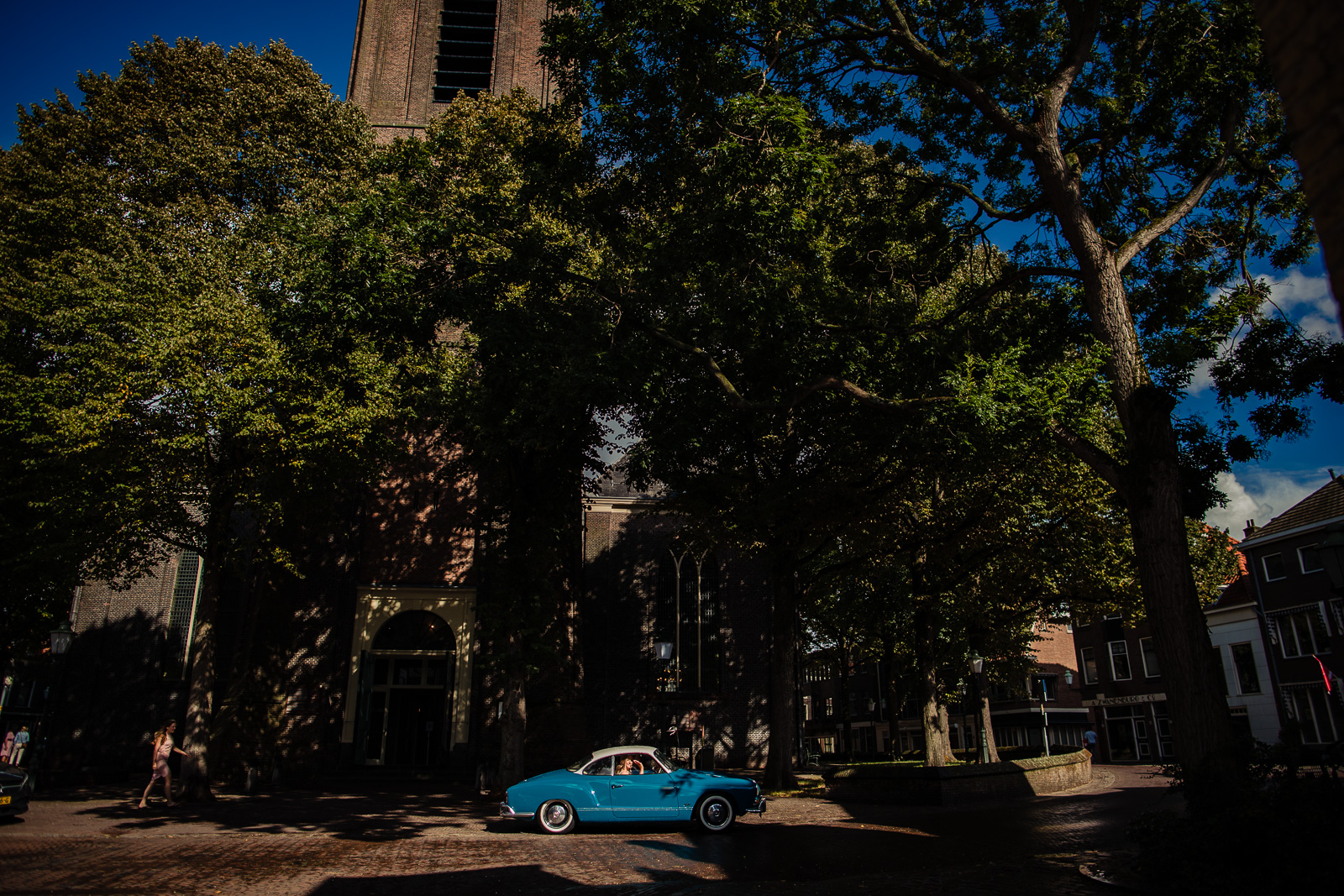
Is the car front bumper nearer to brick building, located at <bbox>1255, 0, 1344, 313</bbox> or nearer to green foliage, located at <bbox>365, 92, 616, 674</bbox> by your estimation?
green foliage, located at <bbox>365, 92, 616, 674</bbox>

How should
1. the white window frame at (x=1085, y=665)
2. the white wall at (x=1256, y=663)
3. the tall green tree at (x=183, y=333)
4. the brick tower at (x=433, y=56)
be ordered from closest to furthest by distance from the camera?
the tall green tree at (x=183, y=333), the white wall at (x=1256, y=663), the brick tower at (x=433, y=56), the white window frame at (x=1085, y=665)

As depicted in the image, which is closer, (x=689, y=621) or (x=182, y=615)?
(x=182, y=615)

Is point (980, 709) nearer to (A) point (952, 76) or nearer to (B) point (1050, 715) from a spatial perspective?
→ (A) point (952, 76)

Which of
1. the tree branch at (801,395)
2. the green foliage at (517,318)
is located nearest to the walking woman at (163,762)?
the green foliage at (517,318)

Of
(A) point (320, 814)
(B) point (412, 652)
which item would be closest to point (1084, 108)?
(A) point (320, 814)

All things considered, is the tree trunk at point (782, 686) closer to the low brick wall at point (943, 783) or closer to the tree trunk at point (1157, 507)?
the low brick wall at point (943, 783)

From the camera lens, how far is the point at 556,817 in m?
12.3

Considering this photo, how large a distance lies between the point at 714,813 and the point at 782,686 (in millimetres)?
5694

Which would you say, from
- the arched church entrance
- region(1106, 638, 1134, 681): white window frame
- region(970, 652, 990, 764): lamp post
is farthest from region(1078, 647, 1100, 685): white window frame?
the arched church entrance

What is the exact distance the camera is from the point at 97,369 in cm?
1475

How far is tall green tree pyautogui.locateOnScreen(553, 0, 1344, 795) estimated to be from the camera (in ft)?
30.1

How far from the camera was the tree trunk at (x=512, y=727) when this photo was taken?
1662cm

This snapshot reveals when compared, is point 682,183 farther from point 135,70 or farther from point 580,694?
point 135,70

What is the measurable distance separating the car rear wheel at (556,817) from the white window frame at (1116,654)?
37.3 meters
